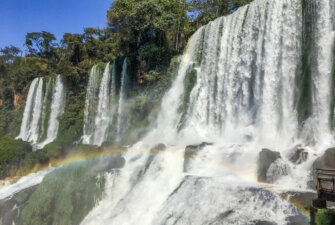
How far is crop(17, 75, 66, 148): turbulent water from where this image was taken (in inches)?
1310

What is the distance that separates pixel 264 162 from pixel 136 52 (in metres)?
17.6

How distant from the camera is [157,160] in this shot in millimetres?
14883

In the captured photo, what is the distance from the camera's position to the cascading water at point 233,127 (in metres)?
10.5

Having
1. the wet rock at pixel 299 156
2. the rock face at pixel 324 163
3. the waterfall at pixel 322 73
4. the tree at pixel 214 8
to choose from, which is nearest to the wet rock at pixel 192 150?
the wet rock at pixel 299 156

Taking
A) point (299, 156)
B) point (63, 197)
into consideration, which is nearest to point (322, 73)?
point (299, 156)

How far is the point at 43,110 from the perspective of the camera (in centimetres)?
3488

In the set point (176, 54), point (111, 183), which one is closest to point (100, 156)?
point (111, 183)

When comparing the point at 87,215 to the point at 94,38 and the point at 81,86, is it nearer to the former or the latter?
the point at 81,86

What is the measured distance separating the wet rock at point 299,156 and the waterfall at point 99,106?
17.3 metres

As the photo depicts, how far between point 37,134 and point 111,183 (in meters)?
23.2

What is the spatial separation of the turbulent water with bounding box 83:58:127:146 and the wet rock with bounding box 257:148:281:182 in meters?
15.5

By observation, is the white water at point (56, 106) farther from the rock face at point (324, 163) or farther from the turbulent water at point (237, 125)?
the rock face at point (324, 163)

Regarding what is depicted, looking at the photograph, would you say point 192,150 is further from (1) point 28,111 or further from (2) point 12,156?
(1) point 28,111

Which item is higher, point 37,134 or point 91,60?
point 91,60
